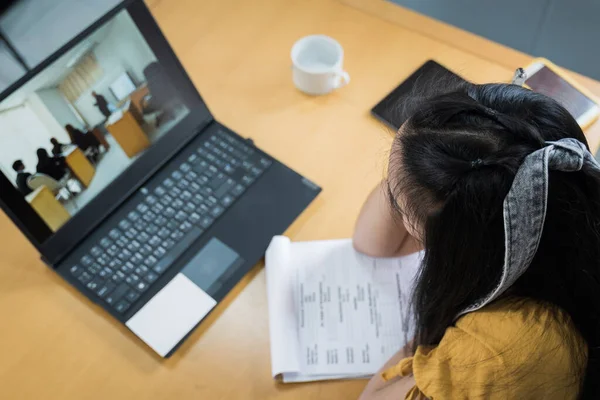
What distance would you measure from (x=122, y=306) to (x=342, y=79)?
1.74 feet

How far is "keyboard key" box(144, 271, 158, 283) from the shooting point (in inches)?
29.2

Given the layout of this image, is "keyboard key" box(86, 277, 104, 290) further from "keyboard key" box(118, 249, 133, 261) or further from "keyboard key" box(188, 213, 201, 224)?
"keyboard key" box(188, 213, 201, 224)

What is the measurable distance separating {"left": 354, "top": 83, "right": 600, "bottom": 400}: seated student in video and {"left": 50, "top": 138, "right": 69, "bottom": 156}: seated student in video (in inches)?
17.7

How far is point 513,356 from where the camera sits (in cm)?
53

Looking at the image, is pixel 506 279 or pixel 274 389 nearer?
pixel 506 279

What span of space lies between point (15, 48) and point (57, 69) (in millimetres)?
1046

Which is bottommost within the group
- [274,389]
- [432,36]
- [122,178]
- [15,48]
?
[274,389]

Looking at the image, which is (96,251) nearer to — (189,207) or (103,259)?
(103,259)

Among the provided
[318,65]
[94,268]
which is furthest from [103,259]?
[318,65]

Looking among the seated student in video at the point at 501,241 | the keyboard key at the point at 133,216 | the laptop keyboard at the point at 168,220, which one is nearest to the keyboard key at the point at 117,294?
the laptop keyboard at the point at 168,220

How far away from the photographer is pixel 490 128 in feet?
1.61

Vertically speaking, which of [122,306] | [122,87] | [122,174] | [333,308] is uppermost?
[122,87]

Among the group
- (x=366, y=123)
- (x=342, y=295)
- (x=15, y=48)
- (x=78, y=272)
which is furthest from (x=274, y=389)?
(x=15, y=48)

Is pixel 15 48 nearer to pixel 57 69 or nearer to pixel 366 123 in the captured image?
pixel 57 69
